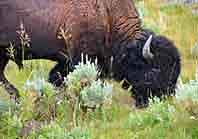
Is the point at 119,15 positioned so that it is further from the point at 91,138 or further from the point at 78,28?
the point at 91,138

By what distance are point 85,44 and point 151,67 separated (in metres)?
0.88

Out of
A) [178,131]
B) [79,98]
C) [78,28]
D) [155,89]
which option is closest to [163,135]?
[178,131]

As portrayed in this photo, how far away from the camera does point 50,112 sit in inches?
237

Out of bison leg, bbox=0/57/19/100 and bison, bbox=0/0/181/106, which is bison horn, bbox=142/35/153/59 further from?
bison leg, bbox=0/57/19/100

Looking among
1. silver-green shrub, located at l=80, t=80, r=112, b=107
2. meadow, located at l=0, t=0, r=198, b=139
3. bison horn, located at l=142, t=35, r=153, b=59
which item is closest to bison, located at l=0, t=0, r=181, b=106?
bison horn, located at l=142, t=35, r=153, b=59

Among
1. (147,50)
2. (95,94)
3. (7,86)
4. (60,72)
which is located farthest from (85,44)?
(95,94)

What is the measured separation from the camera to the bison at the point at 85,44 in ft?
24.1

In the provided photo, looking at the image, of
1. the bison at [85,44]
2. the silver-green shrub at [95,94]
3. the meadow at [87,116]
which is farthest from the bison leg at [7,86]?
the silver-green shrub at [95,94]

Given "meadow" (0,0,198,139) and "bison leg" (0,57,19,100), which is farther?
"bison leg" (0,57,19,100)

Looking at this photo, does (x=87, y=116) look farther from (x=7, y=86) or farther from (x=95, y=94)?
(x=7, y=86)

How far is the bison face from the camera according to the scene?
7371 millimetres

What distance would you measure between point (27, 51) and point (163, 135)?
266 centimetres

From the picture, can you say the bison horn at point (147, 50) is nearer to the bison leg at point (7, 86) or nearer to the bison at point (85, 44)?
the bison at point (85, 44)

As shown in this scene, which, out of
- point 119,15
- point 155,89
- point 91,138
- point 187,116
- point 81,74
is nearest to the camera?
point 91,138
